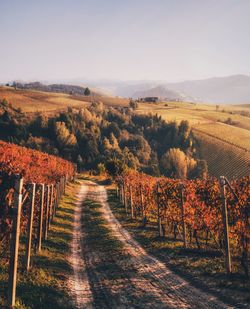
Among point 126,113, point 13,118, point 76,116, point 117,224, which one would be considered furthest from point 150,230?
point 126,113

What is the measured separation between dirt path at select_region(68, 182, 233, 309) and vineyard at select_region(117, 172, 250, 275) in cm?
301

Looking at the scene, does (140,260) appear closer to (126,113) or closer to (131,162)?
(131,162)

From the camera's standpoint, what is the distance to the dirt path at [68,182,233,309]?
13.0 m

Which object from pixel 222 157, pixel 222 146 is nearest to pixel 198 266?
pixel 222 157

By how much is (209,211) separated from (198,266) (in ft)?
15.6

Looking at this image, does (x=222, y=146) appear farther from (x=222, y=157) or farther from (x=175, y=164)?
(x=175, y=164)

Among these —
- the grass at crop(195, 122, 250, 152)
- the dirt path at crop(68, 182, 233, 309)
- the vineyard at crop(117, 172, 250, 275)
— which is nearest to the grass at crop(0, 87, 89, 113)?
the grass at crop(195, 122, 250, 152)

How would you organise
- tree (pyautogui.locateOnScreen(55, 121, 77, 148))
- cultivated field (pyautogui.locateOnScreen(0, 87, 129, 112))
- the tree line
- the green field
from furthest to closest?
1. cultivated field (pyautogui.locateOnScreen(0, 87, 129, 112))
2. the green field
3. tree (pyautogui.locateOnScreen(55, 121, 77, 148))
4. the tree line

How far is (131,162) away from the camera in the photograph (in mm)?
111062

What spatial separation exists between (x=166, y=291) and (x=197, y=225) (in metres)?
8.80

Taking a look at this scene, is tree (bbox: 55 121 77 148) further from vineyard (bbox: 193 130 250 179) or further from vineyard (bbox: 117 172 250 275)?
vineyard (bbox: 117 172 250 275)

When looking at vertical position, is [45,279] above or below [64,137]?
below

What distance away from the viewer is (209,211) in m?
22.0

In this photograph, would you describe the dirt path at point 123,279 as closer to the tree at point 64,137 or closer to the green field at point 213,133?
the green field at point 213,133
